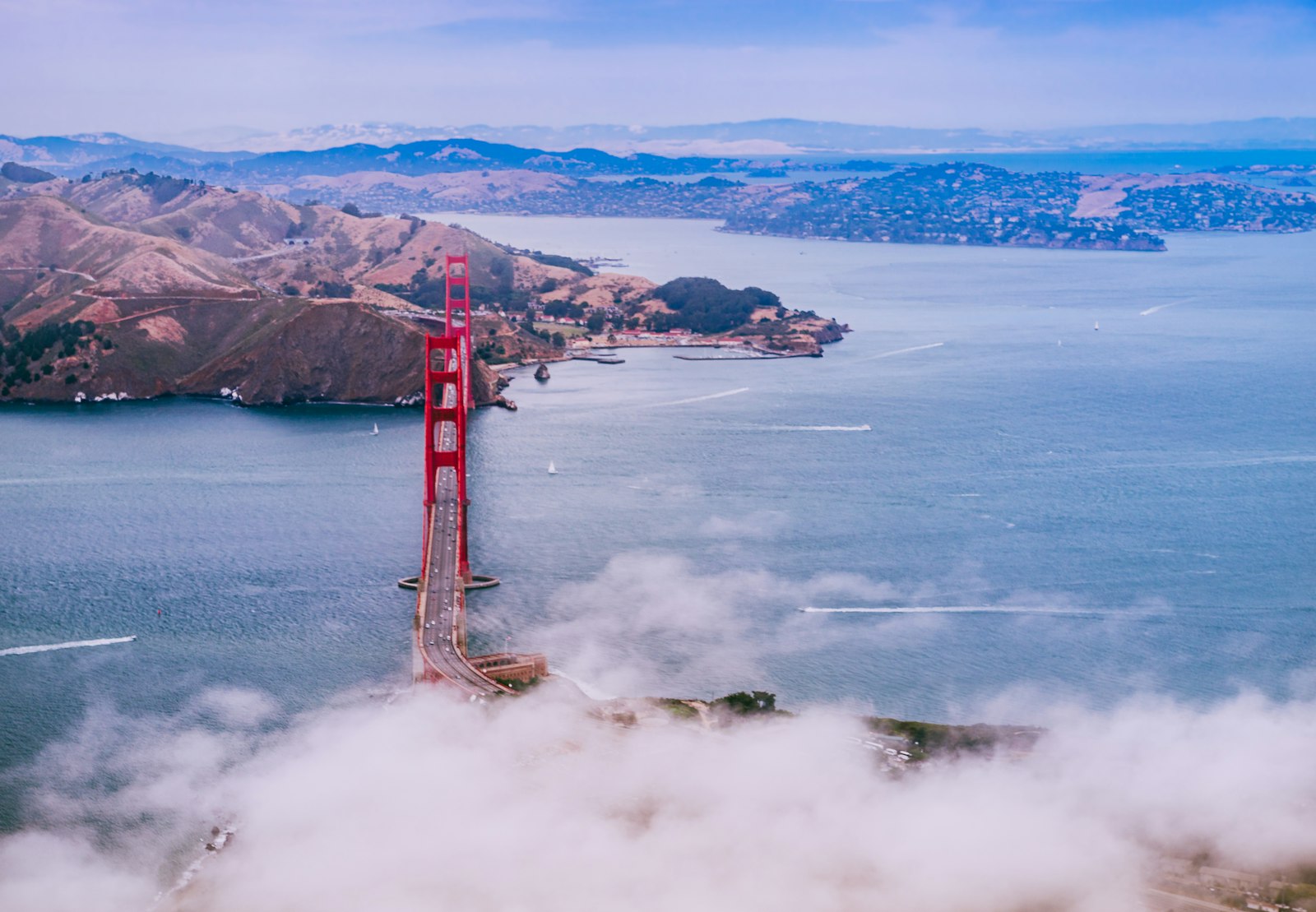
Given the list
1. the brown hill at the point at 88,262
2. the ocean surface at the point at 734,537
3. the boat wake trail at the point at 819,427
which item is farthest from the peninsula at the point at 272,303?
the boat wake trail at the point at 819,427

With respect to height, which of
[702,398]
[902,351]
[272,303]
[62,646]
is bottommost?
[62,646]

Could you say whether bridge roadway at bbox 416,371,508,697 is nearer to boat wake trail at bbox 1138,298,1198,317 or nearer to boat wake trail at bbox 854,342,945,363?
boat wake trail at bbox 854,342,945,363

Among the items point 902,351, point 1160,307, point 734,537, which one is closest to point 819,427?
point 734,537

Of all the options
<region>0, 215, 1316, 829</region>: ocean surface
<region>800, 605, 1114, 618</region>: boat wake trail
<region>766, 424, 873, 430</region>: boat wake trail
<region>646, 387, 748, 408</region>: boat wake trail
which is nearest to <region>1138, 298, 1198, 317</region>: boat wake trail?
<region>0, 215, 1316, 829</region>: ocean surface

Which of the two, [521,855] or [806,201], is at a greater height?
[806,201]

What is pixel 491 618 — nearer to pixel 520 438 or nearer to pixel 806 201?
pixel 520 438

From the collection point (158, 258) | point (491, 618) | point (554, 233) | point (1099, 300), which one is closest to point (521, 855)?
point (491, 618)

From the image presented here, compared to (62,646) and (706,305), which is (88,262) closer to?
(706,305)
